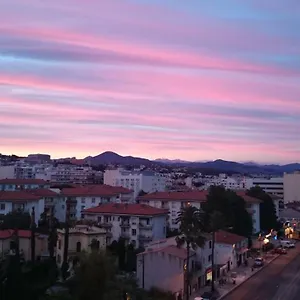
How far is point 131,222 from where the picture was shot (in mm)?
58031

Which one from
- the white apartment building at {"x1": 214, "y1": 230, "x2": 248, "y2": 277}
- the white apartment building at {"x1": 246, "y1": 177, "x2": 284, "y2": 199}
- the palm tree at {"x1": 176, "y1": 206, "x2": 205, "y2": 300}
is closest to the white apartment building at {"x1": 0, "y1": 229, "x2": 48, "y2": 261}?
the palm tree at {"x1": 176, "y1": 206, "x2": 205, "y2": 300}

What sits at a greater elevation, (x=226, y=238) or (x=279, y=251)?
(x=226, y=238)

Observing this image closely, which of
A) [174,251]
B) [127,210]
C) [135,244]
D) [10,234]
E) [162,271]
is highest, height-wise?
[127,210]

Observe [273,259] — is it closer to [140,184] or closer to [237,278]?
[237,278]

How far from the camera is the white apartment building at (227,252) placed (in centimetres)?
5122

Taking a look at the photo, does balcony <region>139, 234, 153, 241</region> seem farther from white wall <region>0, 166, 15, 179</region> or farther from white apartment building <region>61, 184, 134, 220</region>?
white wall <region>0, 166, 15, 179</region>

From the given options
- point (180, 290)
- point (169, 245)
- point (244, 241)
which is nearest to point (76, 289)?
point (180, 290)

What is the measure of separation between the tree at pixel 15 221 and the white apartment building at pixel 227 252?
2043 cm

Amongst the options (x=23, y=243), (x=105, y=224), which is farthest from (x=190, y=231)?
(x=105, y=224)

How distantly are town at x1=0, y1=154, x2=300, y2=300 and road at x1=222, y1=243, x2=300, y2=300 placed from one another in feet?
1.68

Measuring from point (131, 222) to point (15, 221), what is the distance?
12.5 metres

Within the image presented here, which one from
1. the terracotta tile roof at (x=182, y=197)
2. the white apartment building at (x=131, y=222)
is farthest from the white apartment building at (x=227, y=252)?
the terracotta tile roof at (x=182, y=197)

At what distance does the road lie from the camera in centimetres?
3938

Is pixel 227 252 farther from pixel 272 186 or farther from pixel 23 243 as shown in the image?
pixel 272 186
